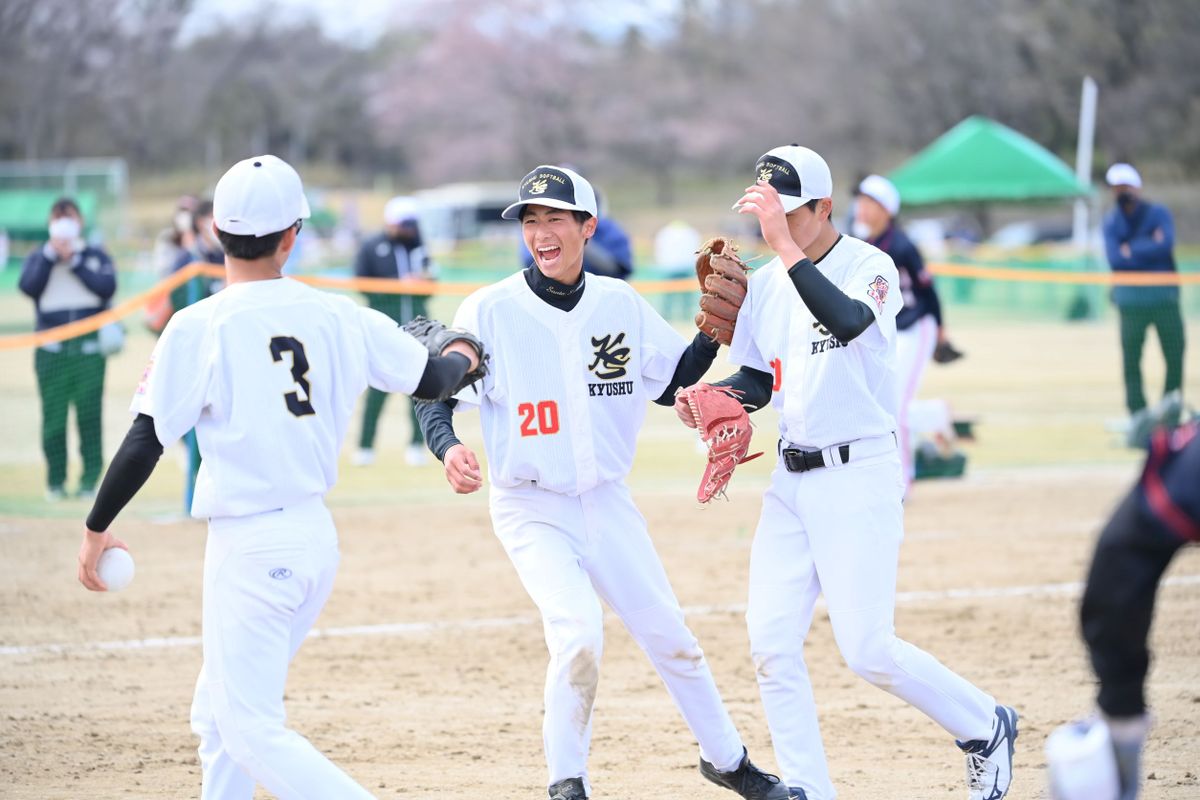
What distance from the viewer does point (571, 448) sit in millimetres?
4770

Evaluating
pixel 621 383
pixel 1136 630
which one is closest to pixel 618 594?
pixel 621 383

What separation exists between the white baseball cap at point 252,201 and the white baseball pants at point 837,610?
184cm

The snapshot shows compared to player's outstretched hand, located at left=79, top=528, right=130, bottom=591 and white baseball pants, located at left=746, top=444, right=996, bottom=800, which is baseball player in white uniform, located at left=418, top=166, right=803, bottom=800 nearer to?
white baseball pants, located at left=746, top=444, right=996, bottom=800

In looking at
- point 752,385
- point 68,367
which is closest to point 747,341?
point 752,385

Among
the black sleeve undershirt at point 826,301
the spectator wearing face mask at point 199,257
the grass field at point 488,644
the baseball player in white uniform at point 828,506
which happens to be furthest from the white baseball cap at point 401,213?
the black sleeve undershirt at point 826,301

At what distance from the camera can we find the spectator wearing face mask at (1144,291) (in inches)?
493

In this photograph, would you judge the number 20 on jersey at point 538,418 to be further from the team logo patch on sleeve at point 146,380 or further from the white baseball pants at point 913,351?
the white baseball pants at point 913,351

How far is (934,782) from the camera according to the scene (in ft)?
17.1

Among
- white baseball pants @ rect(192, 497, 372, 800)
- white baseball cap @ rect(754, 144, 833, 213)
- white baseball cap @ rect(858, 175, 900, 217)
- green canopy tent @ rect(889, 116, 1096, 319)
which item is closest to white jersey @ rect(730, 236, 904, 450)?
white baseball cap @ rect(754, 144, 833, 213)

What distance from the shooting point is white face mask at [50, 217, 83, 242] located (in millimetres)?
10719

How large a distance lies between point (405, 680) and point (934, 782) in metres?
2.52

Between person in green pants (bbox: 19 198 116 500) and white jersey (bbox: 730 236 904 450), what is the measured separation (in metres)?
7.44

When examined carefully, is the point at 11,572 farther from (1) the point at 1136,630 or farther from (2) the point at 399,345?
(1) the point at 1136,630

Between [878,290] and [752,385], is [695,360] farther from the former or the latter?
[878,290]
